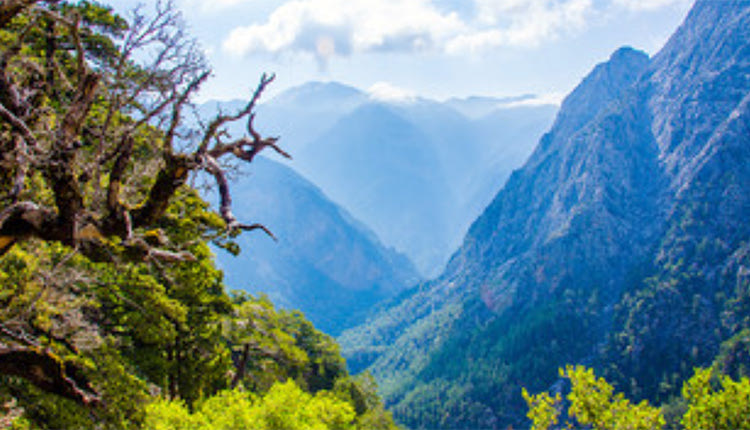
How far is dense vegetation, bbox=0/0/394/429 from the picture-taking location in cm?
912

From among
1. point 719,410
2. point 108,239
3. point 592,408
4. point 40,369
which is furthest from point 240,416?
point 719,410

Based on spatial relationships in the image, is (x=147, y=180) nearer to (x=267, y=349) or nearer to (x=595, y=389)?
(x=595, y=389)

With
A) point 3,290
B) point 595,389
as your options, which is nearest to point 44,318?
point 3,290

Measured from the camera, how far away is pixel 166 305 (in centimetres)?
2309

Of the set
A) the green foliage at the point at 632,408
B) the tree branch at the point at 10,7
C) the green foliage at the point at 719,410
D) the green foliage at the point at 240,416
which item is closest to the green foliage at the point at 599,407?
the green foliage at the point at 632,408

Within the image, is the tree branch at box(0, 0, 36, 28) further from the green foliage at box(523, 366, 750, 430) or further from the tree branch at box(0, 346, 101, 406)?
the green foliage at box(523, 366, 750, 430)

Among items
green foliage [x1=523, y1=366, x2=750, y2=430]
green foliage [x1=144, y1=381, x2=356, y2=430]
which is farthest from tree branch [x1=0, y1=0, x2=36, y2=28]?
green foliage [x1=523, y1=366, x2=750, y2=430]

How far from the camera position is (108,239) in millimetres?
10195

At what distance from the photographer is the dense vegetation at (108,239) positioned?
9.12 metres

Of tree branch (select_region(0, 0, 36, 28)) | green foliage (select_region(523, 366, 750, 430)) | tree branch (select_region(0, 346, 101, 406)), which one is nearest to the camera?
tree branch (select_region(0, 0, 36, 28))

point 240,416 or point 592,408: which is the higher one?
point 592,408

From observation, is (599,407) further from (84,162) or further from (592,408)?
(84,162)

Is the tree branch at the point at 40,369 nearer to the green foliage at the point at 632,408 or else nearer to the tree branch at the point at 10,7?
the tree branch at the point at 10,7

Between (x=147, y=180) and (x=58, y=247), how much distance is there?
8.33 m
